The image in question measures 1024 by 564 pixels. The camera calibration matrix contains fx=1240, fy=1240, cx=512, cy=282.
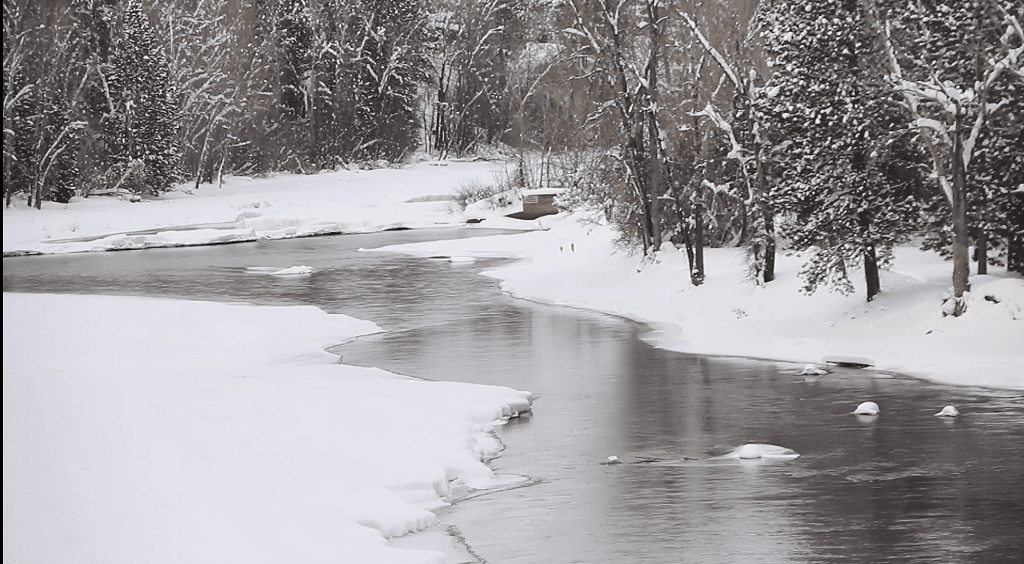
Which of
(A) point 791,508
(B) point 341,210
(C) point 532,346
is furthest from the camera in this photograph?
(B) point 341,210

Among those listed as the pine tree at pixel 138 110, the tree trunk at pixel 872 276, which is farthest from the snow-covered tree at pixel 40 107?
the tree trunk at pixel 872 276

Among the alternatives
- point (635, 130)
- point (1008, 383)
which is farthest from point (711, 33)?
point (1008, 383)

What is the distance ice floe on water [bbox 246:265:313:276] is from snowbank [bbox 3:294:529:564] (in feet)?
47.8

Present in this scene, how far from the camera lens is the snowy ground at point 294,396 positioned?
10.1 metres

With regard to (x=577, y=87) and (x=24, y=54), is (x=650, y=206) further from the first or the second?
(x=24, y=54)

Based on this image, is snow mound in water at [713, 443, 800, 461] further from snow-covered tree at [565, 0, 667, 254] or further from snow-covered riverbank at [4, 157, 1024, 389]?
snow-covered tree at [565, 0, 667, 254]

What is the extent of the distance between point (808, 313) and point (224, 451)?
45.2ft

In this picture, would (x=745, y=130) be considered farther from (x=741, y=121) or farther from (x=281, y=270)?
(x=281, y=270)

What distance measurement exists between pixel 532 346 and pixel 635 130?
902cm

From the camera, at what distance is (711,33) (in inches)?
1059

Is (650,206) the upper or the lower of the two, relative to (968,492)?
upper

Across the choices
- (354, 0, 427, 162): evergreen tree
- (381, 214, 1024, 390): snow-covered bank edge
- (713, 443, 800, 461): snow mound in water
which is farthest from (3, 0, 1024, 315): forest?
(354, 0, 427, 162): evergreen tree

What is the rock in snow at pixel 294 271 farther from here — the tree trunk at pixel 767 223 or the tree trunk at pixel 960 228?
the tree trunk at pixel 960 228

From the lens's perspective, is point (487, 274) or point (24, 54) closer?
point (487, 274)
